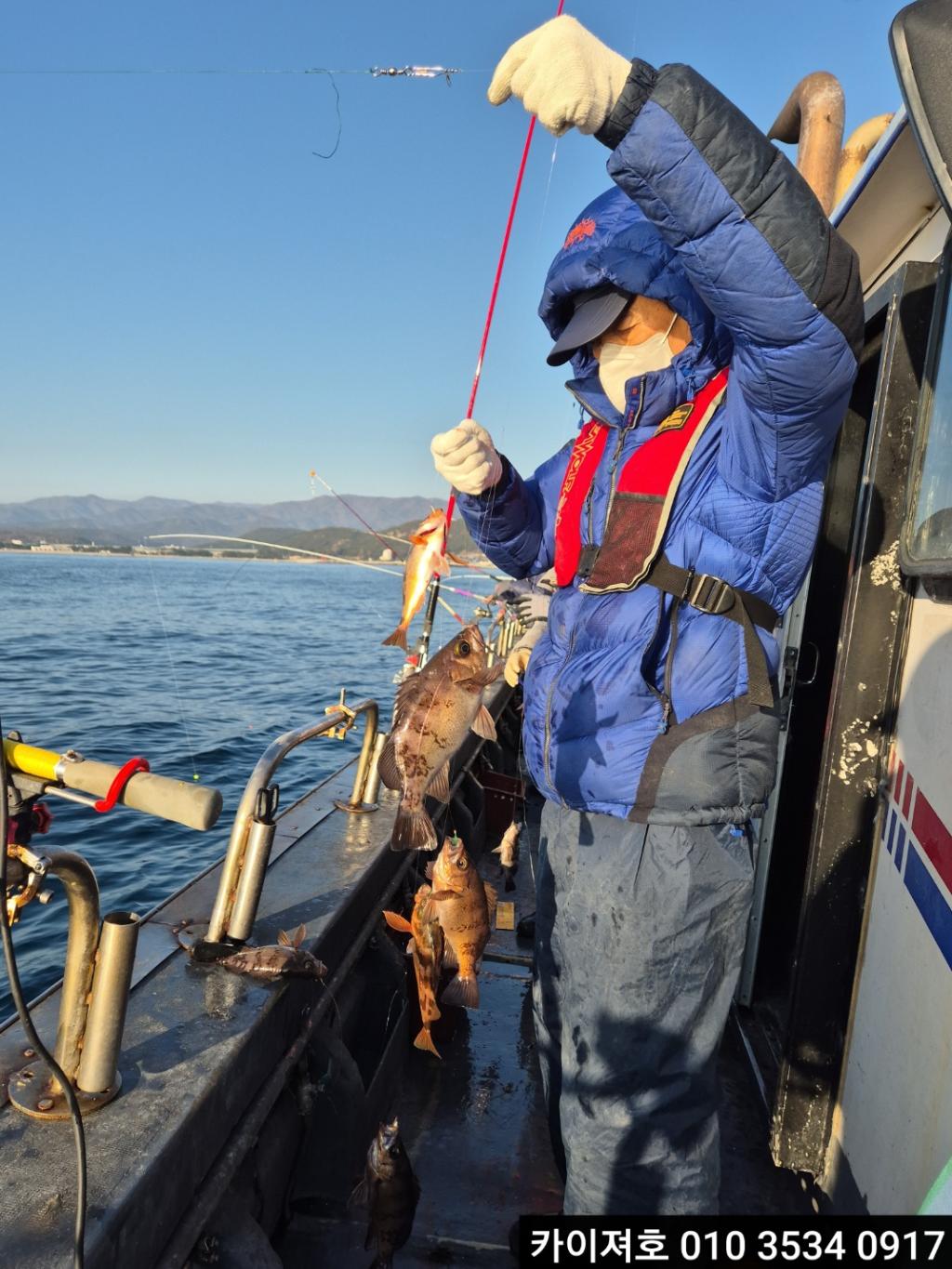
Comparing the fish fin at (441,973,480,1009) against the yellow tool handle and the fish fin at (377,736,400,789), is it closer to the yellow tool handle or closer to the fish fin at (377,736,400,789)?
the fish fin at (377,736,400,789)

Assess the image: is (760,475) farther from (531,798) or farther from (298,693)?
(298,693)

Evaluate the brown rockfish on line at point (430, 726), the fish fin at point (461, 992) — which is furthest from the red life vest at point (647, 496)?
the fish fin at point (461, 992)

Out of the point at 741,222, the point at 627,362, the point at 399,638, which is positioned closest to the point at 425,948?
the point at 399,638

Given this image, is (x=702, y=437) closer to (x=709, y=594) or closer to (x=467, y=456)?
(x=709, y=594)

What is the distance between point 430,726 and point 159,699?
16.4m

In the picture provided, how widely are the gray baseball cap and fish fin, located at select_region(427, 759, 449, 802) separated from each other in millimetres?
1377

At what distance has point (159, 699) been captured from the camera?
17828mm

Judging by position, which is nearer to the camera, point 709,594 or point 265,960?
point 709,594

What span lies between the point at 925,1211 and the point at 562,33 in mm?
2327

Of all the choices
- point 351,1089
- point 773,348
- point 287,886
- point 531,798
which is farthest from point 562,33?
point 531,798

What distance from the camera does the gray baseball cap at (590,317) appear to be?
2523mm

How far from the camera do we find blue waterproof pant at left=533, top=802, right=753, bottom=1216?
2.34 meters

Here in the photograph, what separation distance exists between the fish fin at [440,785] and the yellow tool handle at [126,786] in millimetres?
1033

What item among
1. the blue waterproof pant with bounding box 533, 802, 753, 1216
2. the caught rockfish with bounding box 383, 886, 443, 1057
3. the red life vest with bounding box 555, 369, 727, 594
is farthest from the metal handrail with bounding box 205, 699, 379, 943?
the red life vest with bounding box 555, 369, 727, 594
